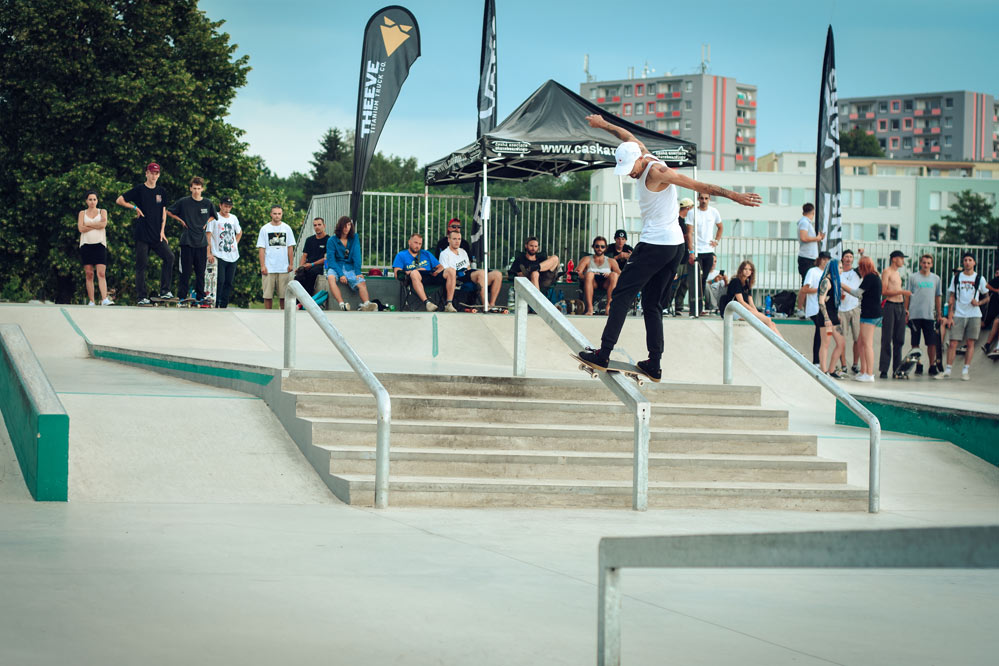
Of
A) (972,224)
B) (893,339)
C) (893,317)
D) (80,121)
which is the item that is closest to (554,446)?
(893,317)

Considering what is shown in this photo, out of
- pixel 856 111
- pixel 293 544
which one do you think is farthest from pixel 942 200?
pixel 293 544

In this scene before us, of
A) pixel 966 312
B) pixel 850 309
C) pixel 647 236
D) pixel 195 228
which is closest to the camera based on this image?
pixel 647 236

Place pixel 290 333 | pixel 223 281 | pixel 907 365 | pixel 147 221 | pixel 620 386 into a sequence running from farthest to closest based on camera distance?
pixel 907 365 < pixel 223 281 < pixel 147 221 < pixel 290 333 < pixel 620 386

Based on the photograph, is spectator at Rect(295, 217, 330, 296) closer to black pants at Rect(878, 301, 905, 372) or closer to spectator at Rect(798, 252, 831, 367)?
spectator at Rect(798, 252, 831, 367)

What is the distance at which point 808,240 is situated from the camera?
16.3m

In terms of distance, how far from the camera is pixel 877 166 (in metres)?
119

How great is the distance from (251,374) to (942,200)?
10278 cm

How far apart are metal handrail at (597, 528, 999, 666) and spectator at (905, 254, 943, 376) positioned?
46.2 feet

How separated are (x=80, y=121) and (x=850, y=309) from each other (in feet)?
75.5

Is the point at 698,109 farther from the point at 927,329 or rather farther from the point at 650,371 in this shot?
the point at 650,371

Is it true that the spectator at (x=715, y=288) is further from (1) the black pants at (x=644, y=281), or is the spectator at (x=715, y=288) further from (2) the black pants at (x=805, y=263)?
(1) the black pants at (x=644, y=281)

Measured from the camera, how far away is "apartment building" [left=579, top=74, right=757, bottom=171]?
133875 mm

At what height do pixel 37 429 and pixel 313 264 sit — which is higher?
pixel 313 264

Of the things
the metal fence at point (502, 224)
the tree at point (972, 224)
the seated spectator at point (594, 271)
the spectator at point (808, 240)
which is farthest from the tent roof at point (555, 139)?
the tree at point (972, 224)
